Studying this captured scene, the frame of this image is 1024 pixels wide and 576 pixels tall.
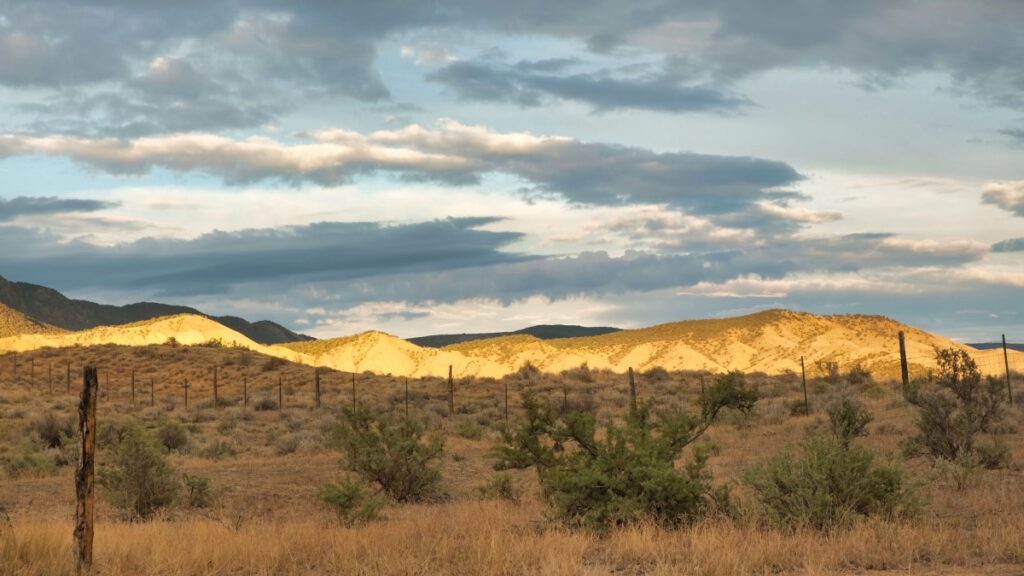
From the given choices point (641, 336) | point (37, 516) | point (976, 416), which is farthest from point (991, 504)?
point (641, 336)

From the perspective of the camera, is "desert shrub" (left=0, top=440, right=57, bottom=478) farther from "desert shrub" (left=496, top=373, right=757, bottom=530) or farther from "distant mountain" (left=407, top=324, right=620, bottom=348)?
"distant mountain" (left=407, top=324, right=620, bottom=348)

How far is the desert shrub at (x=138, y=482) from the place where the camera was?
64.2 ft

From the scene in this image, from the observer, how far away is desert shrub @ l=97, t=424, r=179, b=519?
64.2 ft

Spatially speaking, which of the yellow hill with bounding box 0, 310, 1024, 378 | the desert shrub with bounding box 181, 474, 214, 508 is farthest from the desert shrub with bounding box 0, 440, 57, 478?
the yellow hill with bounding box 0, 310, 1024, 378

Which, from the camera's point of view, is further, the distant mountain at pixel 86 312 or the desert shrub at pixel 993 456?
the distant mountain at pixel 86 312

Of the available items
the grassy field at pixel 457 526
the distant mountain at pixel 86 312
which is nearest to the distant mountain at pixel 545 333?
the distant mountain at pixel 86 312

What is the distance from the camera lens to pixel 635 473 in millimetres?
14570

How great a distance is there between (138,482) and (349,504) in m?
5.47

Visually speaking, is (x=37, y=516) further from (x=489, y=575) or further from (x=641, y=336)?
(x=641, y=336)

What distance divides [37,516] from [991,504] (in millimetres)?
16549

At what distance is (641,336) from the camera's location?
114 m

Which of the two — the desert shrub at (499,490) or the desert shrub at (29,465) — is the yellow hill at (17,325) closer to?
the desert shrub at (29,465)

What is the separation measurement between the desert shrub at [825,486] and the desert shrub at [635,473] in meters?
0.86

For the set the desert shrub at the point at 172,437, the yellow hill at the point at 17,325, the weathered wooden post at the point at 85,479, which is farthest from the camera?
the yellow hill at the point at 17,325
